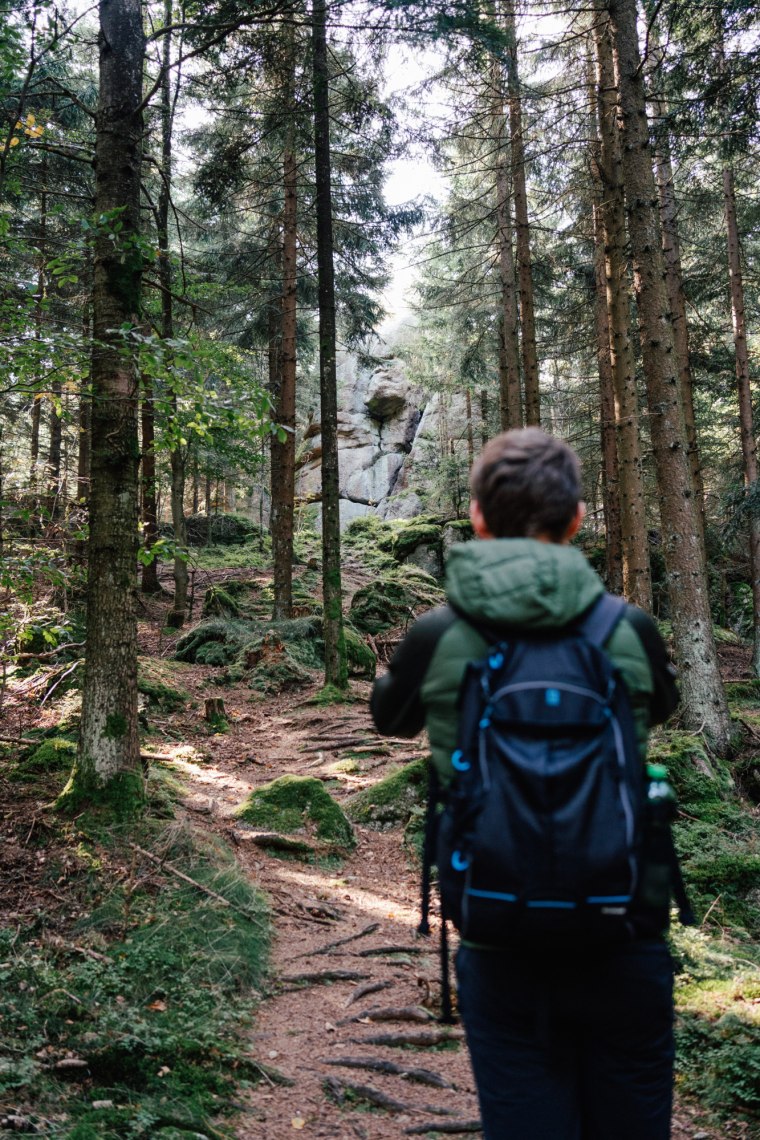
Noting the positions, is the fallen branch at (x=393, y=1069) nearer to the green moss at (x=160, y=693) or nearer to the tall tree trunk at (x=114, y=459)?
the tall tree trunk at (x=114, y=459)

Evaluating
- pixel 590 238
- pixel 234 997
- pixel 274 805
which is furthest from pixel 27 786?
pixel 590 238

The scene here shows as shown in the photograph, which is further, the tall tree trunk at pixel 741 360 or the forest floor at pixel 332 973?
the tall tree trunk at pixel 741 360

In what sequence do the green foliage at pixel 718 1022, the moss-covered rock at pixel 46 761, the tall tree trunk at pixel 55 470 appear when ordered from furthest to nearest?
1. the moss-covered rock at pixel 46 761
2. the tall tree trunk at pixel 55 470
3. the green foliage at pixel 718 1022

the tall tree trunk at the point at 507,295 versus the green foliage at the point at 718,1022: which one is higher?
the tall tree trunk at the point at 507,295

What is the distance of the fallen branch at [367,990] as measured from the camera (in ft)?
14.2

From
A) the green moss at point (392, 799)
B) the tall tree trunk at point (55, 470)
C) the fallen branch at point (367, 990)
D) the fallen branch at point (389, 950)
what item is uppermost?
the tall tree trunk at point (55, 470)

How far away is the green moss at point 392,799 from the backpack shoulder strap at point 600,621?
19.9 feet

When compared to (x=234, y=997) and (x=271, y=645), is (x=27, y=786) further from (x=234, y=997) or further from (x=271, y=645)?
(x=271, y=645)

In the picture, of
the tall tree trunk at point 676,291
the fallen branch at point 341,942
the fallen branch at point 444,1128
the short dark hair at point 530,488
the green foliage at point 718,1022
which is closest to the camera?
the short dark hair at point 530,488

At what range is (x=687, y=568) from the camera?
339 inches

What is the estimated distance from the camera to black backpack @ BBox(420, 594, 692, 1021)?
1465 mm

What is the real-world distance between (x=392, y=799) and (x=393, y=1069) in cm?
381

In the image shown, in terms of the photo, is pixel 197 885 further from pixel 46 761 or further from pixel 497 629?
pixel 497 629

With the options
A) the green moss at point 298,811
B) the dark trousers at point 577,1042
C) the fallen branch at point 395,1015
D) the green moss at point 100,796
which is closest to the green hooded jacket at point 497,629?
the dark trousers at point 577,1042
